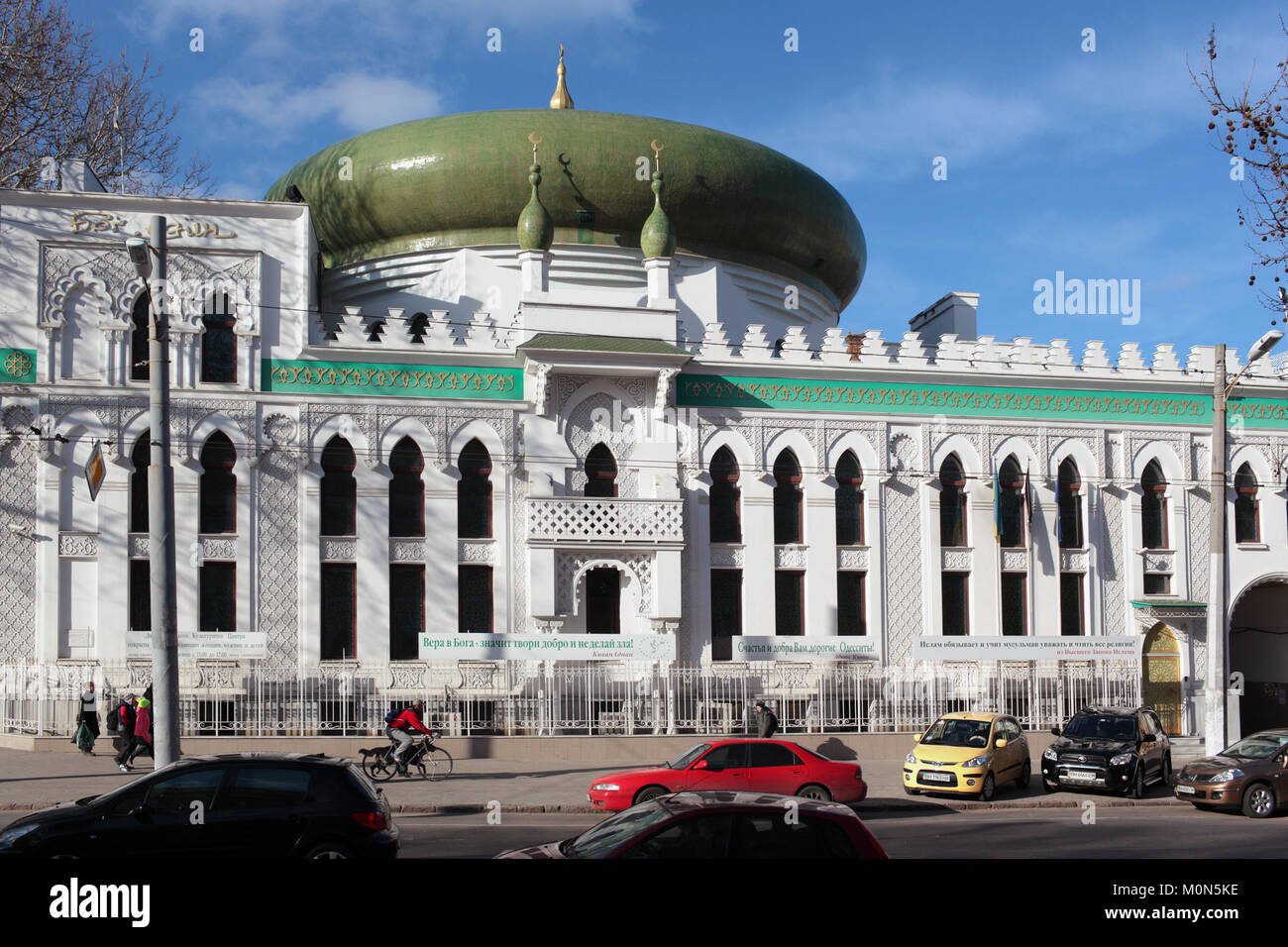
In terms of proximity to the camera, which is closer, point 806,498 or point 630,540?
point 630,540

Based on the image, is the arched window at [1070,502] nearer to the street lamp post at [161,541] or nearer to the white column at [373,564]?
the white column at [373,564]

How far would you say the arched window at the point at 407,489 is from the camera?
25.6 m

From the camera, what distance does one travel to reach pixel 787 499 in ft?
89.5

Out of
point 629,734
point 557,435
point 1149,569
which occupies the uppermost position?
point 557,435

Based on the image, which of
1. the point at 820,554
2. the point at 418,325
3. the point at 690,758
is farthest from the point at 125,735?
the point at 820,554

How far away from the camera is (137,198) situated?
2452 centimetres

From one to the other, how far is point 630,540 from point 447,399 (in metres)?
4.57

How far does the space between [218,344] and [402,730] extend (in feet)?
31.6

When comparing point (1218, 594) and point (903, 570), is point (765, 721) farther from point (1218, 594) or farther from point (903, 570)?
point (1218, 594)

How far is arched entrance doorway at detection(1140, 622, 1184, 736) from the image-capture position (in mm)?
27750

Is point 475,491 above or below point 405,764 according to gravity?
above
